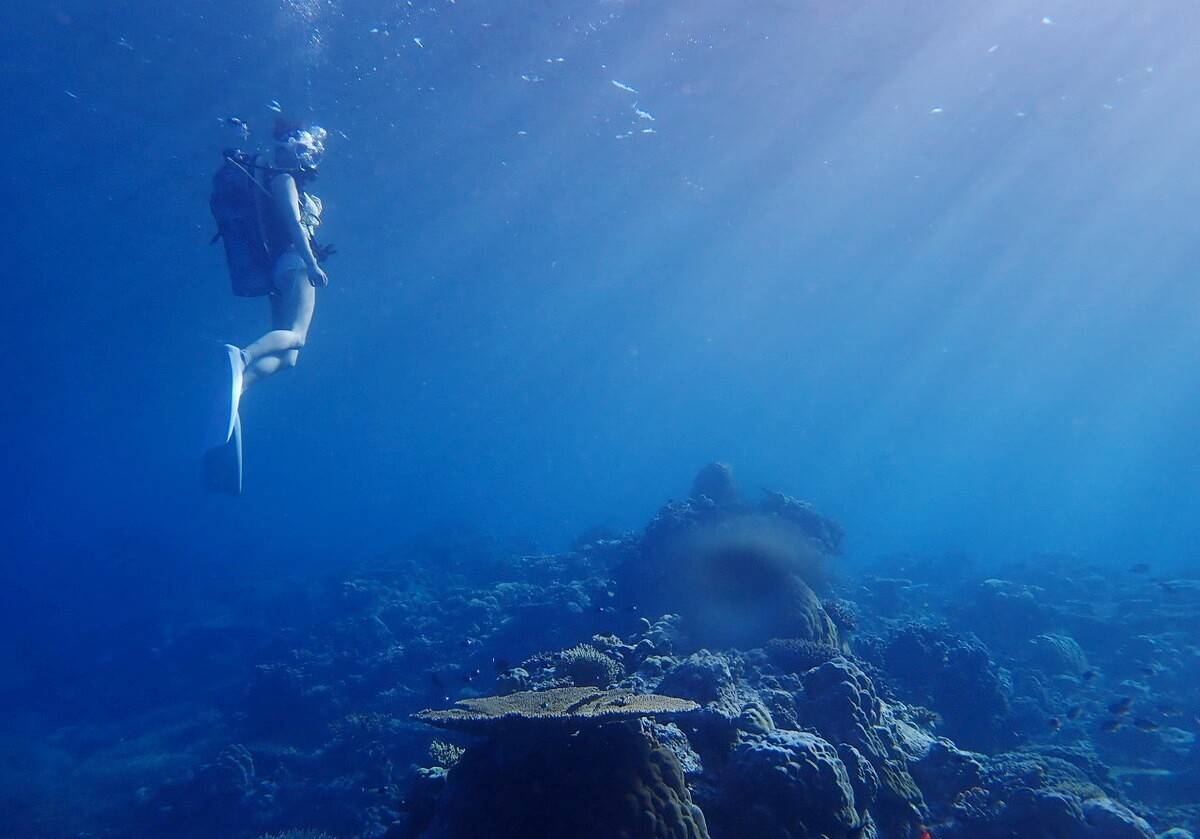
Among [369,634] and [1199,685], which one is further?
[369,634]

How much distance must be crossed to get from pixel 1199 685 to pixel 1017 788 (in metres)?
13.5

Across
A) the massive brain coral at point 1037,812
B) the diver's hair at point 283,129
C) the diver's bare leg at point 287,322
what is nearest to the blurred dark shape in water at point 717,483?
the massive brain coral at point 1037,812

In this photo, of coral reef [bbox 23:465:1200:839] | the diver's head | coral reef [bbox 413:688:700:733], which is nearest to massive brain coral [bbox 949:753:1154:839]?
coral reef [bbox 23:465:1200:839]

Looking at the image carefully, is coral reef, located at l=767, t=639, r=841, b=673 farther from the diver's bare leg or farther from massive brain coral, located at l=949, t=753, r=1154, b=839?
the diver's bare leg

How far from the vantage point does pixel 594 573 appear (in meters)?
18.9

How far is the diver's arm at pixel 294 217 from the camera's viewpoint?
339 inches

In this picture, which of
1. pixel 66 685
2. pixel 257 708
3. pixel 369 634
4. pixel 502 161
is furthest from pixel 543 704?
pixel 66 685

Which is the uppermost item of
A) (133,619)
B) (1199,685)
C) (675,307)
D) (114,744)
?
(675,307)

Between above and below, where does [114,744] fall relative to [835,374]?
below

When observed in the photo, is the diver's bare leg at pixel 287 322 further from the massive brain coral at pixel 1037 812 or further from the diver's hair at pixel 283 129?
the massive brain coral at pixel 1037 812

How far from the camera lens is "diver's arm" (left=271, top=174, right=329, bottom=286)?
8.60m

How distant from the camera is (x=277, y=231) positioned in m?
9.20

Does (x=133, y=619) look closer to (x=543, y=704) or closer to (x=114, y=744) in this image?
A: (x=114, y=744)

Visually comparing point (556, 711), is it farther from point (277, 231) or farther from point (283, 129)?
point (283, 129)
